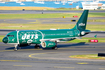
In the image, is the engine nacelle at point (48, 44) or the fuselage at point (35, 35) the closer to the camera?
the fuselage at point (35, 35)

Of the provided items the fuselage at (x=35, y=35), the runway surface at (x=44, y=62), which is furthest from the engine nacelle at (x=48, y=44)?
the runway surface at (x=44, y=62)

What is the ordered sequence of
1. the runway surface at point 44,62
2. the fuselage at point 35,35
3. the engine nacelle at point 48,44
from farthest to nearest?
the engine nacelle at point 48,44
the fuselage at point 35,35
the runway surface at point 44,62

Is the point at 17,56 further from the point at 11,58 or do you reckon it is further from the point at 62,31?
the point at 62,31

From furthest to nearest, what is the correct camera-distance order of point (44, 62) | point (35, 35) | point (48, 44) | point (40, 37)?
point (40, 37) < point (35, 35) < point (48, 44) < point (44, 62)

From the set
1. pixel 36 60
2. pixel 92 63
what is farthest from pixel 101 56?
pixel 36 60

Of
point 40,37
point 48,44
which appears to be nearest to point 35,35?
point 40,37

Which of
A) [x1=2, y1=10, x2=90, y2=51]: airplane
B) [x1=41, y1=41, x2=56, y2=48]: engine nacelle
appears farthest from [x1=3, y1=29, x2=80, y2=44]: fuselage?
[x1=41, y1=41, x2=56, y2=48]: engine nacelle

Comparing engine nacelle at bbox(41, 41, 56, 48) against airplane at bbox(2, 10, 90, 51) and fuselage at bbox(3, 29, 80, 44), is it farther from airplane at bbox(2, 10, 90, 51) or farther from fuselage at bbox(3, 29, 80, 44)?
fuselage at bbox(3, 29, 80, 44)

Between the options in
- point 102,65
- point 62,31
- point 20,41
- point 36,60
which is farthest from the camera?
point 62,31

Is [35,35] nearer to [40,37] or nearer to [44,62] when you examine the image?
[40,37]

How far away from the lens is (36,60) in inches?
1486

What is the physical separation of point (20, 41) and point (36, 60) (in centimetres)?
917

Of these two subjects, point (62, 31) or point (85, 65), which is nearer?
point (85, 65)

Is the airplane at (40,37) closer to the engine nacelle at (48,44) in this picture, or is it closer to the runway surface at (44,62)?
the engine nacelle at (48,44)
